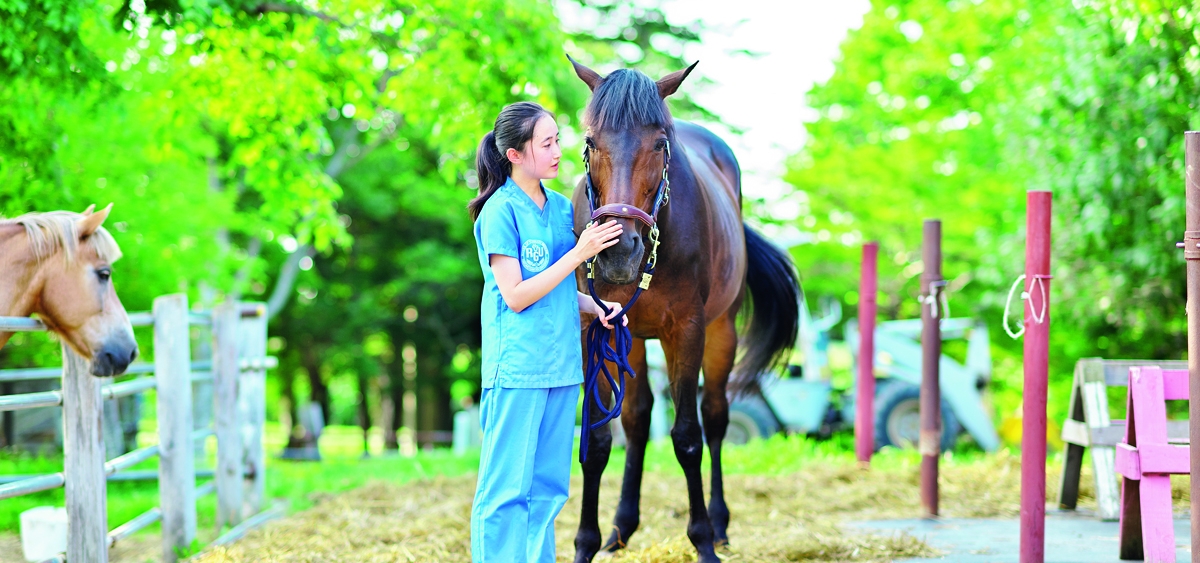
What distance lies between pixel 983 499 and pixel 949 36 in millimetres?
9605

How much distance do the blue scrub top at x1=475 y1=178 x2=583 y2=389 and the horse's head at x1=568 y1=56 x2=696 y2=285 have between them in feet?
0.61

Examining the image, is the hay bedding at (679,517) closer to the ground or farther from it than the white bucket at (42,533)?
closer to the ground

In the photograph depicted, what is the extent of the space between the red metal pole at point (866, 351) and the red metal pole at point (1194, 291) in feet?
11.9

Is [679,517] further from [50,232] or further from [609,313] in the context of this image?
[50,232]

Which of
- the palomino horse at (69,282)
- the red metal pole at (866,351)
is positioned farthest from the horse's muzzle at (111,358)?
the red metal pole at (866,351)

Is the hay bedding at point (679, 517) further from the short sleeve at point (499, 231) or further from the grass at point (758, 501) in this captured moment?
the short sleeve at point (499, 231)

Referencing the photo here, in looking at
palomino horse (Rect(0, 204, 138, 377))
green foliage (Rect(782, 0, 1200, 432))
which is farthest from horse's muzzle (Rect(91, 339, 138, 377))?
green foliage (Rect(782, 0, 1200, 432))

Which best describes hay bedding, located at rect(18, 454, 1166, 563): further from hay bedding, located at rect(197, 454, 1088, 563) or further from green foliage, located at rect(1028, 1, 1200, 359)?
green foliage, located at rect(1028, 1, 1200, 359)

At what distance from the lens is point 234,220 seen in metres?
11.3

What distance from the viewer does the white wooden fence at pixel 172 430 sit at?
3600 millimetres

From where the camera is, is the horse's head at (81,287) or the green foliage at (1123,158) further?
the green foliage at (1123,158)

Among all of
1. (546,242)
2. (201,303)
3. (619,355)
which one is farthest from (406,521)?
(201,303)

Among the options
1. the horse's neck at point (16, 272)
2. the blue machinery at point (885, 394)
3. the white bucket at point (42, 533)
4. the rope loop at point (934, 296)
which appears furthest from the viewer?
the blue machinery at point (885, 394)

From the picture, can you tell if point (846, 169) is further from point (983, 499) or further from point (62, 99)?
point (62, 99)
